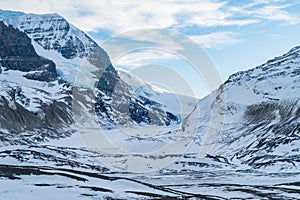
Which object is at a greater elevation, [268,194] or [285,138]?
[285,138]

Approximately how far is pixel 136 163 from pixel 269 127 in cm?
7244

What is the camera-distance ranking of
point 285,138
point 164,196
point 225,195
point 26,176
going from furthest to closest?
point 285,138, point 26,176, point 225,195, point 164,196

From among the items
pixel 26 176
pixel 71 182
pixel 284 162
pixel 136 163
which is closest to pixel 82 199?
pixel 71 182

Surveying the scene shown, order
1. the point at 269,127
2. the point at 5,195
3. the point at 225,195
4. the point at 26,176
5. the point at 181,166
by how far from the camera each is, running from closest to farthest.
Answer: the point at 5,195 < the point at 225,195 < the point at 26,176 < the point at 181,166 < the point at 269,127

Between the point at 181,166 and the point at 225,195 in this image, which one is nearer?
the point at 225,195

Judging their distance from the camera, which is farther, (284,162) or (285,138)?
(285,138)

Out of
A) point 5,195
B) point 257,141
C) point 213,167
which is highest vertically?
point 257,141

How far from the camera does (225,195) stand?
228ft

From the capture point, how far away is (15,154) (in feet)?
390

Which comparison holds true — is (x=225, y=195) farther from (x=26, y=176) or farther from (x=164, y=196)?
(x=26, y=176)

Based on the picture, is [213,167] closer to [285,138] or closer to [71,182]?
[285,138]

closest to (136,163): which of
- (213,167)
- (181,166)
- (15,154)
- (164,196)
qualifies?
(181,166)

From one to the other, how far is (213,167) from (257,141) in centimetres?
4573

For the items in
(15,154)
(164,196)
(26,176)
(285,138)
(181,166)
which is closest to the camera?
(164,196)
